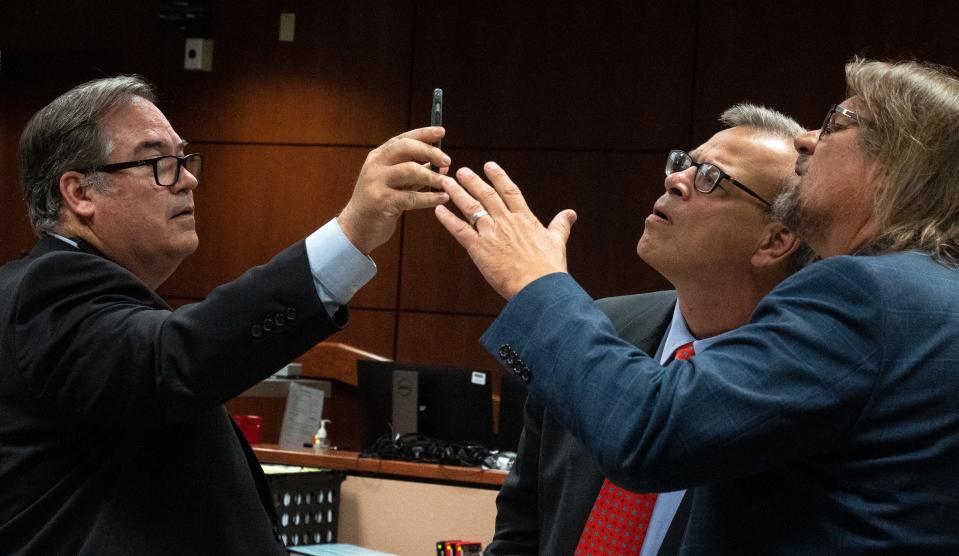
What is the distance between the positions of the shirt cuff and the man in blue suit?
265mm

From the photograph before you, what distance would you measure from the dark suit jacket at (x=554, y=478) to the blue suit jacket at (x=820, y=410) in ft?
1.69

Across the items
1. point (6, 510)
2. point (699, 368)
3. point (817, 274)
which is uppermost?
point (817, 274)

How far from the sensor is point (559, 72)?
20.1 feet

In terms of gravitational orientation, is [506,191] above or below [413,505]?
above

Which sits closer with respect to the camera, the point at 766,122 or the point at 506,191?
the point at 506,191

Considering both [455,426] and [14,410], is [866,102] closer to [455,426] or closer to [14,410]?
[14,410]

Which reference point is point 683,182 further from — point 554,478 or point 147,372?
point 147,372

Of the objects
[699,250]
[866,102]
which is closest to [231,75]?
[699,250]

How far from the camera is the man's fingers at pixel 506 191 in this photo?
1354 millimetres

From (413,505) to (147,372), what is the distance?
2.05 m

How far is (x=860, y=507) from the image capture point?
1.12 metres

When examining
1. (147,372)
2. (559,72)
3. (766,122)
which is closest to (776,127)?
(766,122)

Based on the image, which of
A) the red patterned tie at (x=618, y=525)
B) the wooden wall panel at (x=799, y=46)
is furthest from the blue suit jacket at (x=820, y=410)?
the wooden wall panel at (x=799, y=46)

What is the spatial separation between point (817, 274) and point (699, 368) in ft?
0.53
